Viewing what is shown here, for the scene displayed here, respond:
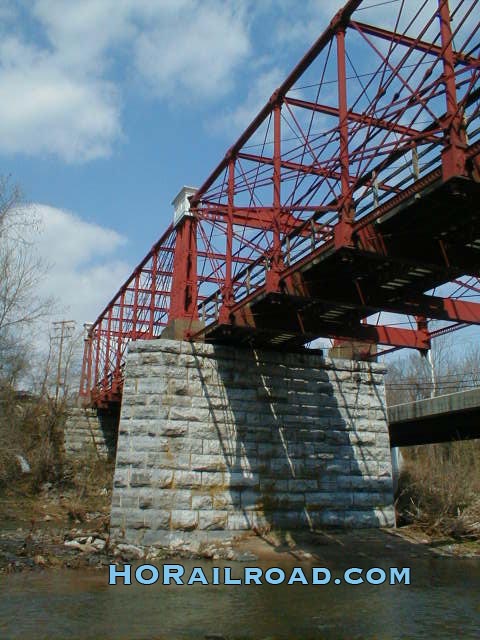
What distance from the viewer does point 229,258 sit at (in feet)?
57.6

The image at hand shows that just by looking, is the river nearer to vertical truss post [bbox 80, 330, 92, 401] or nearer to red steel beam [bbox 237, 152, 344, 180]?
red steel beam [bbox 237, 152, 344, 180]

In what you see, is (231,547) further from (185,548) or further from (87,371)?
(87,371)

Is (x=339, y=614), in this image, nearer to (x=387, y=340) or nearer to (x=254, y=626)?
(x=254, y=626)

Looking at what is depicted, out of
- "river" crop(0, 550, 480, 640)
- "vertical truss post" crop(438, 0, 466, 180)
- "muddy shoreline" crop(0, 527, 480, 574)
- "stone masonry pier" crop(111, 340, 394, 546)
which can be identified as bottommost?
"river" crop(0, 550, 480, 640)

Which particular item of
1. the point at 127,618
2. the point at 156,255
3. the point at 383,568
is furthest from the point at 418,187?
the point at 156,255

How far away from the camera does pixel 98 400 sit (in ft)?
115

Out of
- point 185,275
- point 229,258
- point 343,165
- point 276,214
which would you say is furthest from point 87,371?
point 343,165

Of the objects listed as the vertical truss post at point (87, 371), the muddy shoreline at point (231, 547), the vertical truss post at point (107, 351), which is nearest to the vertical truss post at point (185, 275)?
the muddy shoreline at point (231, 547)

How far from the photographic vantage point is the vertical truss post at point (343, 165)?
12039mm

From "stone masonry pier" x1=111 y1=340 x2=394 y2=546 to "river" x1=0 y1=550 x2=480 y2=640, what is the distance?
3562mm

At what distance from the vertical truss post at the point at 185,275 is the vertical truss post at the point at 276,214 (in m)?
4.74

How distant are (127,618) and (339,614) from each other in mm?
3283

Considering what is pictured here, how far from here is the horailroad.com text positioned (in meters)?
12.7

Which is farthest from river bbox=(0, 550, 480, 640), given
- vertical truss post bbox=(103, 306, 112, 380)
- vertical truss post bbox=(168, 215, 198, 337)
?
vertical truss post bbox=(103, 306, 112, 380)
